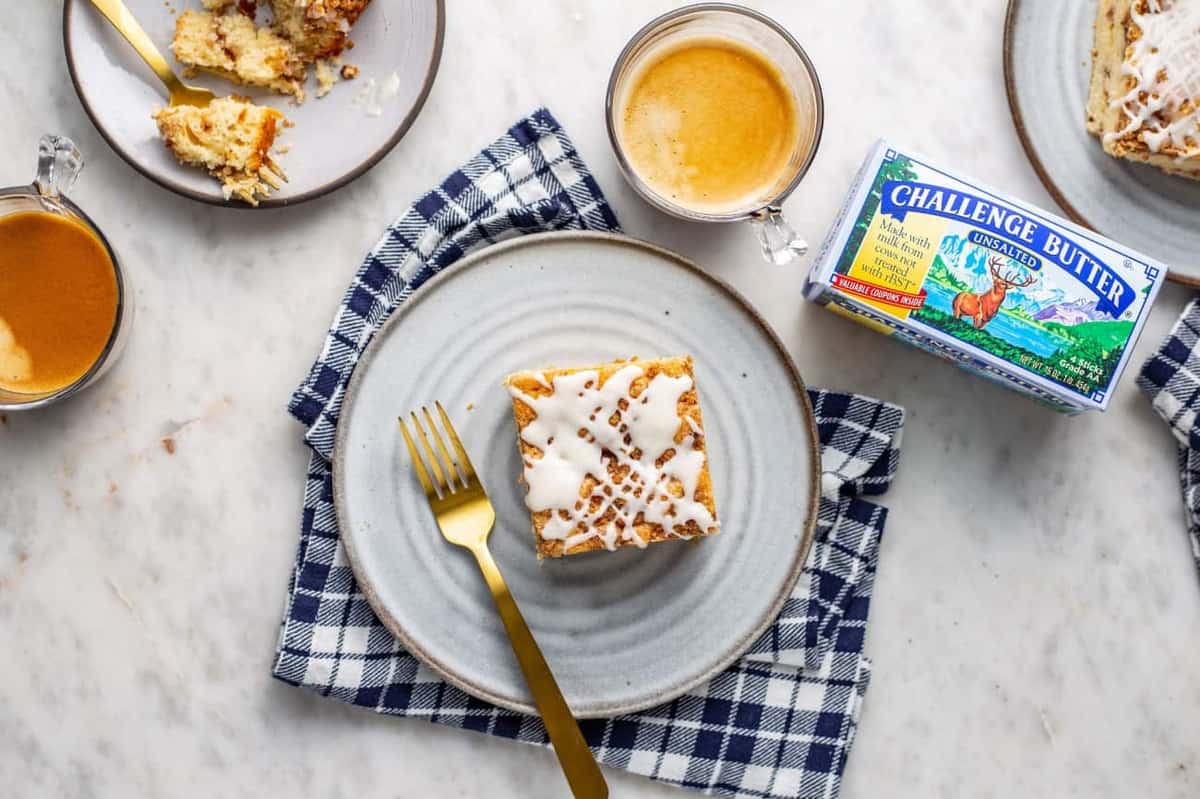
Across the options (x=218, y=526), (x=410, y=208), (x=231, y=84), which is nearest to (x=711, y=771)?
(x=218, y=526)

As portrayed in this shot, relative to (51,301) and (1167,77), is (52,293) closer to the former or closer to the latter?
(51,301)

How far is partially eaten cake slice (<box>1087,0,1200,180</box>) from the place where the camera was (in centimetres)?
212

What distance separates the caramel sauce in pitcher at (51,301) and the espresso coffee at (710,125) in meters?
1.19

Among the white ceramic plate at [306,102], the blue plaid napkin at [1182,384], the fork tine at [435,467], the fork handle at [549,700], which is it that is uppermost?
the white ceramic plate at [306,102]

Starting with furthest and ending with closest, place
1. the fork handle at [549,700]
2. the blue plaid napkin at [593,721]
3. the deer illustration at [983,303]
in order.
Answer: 1. the blue plaid napkin at [593,721]
2. the fork handle at [549,700]
3. the deer illustration at [983,303]

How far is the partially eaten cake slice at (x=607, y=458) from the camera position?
2018 millimetres

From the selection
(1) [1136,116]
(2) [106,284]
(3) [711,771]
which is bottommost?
(3) [711,771]

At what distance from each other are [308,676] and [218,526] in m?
0.41

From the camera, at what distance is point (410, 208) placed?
7.23 feet

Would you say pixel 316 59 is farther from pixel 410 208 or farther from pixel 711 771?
pixel 711 771

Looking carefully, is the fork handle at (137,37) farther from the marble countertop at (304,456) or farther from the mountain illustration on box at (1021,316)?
the mountain illustration on box at (1021,316)

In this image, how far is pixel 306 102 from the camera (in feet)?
7.22

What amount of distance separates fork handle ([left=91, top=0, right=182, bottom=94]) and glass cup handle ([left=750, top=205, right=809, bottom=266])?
51.2 inches

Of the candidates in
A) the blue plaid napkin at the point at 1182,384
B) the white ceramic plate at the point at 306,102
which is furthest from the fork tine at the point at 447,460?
the blue plaid napkin at the point at 1182,384
